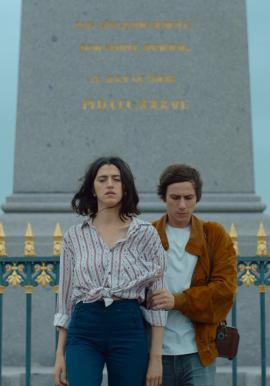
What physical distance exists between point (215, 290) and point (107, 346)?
0.70 metres

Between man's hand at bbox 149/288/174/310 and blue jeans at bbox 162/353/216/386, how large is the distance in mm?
273

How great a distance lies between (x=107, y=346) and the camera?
479 cm

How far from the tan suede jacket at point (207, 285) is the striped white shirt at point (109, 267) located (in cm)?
19

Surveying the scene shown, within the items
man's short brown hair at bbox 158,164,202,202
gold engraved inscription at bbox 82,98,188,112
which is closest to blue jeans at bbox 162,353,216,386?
man's short brown hair at bbox 158,164,202,202

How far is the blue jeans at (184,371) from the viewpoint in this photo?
5.06m

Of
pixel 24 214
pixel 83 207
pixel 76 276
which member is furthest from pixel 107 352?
pixel 24 214

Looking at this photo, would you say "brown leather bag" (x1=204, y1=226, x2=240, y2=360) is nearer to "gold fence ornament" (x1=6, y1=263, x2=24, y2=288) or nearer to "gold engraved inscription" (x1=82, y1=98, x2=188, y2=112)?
"gold fence ornament" (x1=6, y1=263, x2=24, y2=288)

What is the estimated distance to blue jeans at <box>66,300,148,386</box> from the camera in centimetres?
478

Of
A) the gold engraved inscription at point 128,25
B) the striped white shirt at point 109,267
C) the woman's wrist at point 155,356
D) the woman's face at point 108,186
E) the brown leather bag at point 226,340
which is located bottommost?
the woman's wrist at point 155,356

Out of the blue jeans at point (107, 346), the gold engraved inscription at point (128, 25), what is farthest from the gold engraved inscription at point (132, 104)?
the blue jeans at point (107, 346)

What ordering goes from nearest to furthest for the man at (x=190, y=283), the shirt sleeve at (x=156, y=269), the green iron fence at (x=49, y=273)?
the shirt sleeve at (x=156, y=269)
the man at (x=190, y=283)
the green iron fence at (x=49, y=273)

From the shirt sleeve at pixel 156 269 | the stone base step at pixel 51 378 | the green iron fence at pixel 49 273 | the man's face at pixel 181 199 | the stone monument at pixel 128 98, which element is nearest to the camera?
the shirt sleeve at pixel 156 269

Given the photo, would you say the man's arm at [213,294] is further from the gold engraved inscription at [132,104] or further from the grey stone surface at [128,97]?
the gold engraved inscription at [132,104]

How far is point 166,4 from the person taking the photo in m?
10.2
